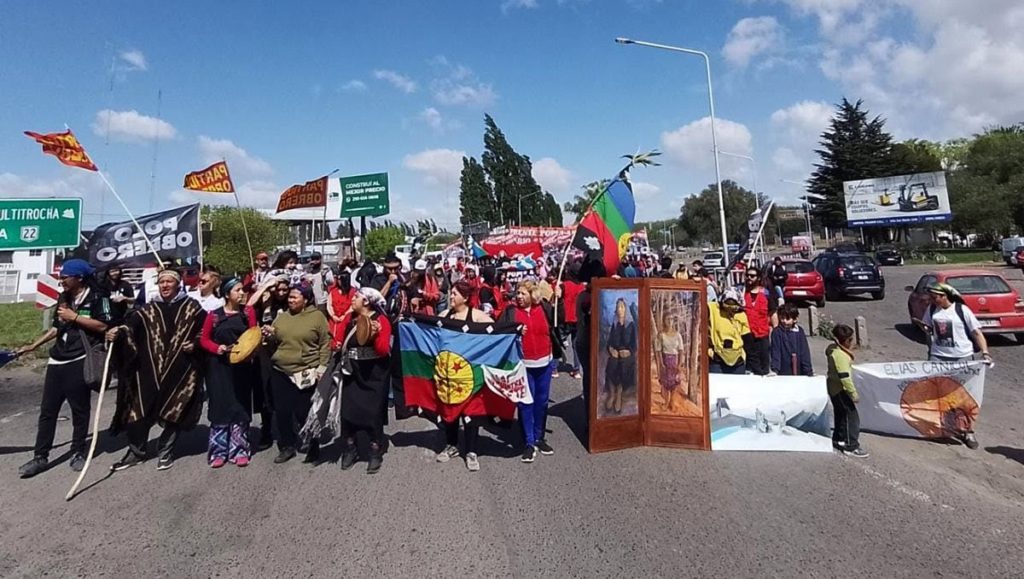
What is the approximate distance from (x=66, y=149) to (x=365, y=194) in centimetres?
1832

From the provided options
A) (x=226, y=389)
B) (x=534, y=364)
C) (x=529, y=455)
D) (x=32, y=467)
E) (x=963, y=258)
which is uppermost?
(x=963, y=258)

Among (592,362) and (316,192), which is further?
(316,192)

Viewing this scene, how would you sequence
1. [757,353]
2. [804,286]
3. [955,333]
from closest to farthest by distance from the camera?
[955,333] < [757,353] < [804,286]

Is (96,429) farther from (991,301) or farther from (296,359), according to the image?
(991,301)

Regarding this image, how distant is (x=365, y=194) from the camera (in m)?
26.3

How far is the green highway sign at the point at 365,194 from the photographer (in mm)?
25547

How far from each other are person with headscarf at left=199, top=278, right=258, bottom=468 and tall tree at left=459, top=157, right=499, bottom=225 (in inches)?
1945

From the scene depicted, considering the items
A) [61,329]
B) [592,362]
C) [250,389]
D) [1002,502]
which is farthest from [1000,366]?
[61,329]

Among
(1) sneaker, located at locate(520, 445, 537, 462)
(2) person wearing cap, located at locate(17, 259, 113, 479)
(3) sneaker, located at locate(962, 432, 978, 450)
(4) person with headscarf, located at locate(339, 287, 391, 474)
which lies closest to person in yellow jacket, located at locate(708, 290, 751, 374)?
(3) sneaker, located at locate(962, 432, 978, 450)

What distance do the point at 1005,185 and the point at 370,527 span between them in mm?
60125

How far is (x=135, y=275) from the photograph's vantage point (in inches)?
656

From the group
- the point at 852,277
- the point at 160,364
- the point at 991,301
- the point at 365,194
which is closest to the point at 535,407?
the point at 160,364

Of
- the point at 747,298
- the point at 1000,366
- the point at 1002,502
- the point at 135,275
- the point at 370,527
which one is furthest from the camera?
the point at 135,275

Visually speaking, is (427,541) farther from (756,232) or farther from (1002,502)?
(756,232)
